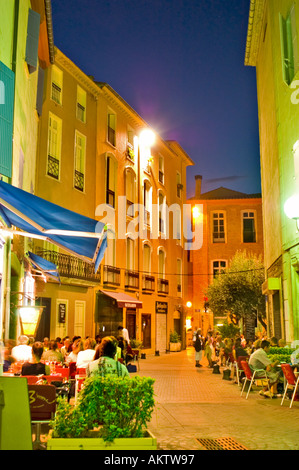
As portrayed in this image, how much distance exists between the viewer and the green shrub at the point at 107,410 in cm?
457

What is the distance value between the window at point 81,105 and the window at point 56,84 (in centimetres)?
177

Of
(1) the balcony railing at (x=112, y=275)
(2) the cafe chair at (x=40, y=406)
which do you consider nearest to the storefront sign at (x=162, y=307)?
(1) the balcony railing at (x=112, y=275)

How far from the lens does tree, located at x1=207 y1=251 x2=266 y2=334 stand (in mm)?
34875

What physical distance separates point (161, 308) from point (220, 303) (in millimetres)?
4295

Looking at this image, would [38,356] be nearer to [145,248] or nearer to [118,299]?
[118,299]

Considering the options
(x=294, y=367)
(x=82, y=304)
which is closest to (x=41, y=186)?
(x=82, y=304)

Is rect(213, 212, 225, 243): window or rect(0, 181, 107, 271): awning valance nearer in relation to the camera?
rect(0, 181, 107, 271): awning valance

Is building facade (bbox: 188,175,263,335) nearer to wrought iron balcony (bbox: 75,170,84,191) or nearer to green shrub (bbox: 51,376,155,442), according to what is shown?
wrought iron balcony (bbox: 75,170,84,191)

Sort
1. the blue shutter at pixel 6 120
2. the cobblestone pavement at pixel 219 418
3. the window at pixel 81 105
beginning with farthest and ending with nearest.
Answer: the window at pixel 81 105 → the blue shutter at pixel 6 120 → the cobblestone pavement at pixel 219 418

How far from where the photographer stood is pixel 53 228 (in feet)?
22.4

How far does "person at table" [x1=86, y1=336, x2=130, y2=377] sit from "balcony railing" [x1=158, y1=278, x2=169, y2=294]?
Result: 27695 mm

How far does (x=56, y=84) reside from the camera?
2373 centimetres

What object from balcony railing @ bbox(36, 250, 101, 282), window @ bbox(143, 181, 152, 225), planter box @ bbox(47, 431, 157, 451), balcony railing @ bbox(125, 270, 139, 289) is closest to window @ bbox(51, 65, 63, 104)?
balcony railing @ bbox(36, 250, 101, 282)

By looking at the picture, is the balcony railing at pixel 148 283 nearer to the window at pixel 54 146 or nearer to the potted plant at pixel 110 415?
the window at pixel 54 146
